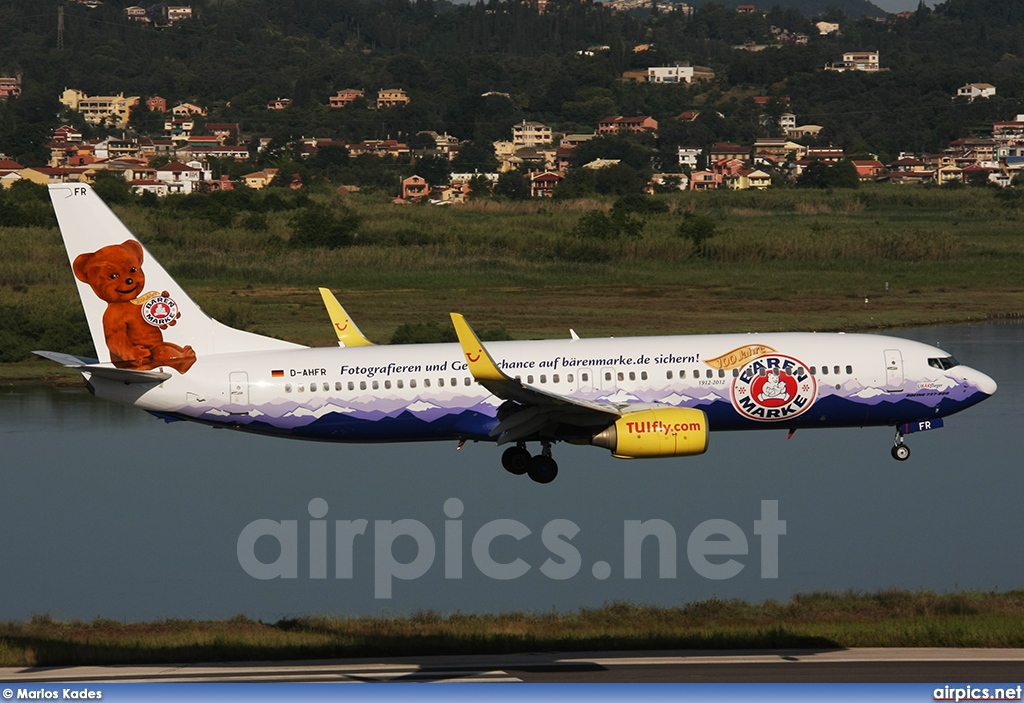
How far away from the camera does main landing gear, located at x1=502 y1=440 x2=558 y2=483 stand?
162 feet

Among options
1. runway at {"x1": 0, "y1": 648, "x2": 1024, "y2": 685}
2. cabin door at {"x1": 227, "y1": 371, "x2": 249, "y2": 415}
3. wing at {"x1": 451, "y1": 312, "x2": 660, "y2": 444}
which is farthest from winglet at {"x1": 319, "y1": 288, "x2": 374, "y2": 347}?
runway at {"x1": 0, "y1": 648, "x2": 1024, "y2": 685}

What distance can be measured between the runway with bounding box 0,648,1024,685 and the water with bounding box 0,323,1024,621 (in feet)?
34.6

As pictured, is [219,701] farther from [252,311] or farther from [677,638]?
[252,311]

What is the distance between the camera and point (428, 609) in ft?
161

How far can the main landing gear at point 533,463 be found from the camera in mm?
49281

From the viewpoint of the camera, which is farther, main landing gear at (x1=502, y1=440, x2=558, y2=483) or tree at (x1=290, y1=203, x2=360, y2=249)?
tree at (x1=290, y1=203, x2=360, y2=249)

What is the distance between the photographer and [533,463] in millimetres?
49719

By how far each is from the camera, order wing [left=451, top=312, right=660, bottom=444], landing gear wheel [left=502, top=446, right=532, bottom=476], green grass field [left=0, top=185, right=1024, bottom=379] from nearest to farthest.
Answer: wing [left=451, top=312, right=660, bottom=444], landing gear wheel [left=502, top=446, right=532, bottom=476], green grass field [left=0, top=185, right=1024, bottom=379]

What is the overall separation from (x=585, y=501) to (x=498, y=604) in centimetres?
1145

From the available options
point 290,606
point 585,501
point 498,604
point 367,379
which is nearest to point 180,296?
point 367,379

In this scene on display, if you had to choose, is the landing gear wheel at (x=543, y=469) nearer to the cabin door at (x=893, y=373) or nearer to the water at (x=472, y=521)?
the water at (x=472, y=521)

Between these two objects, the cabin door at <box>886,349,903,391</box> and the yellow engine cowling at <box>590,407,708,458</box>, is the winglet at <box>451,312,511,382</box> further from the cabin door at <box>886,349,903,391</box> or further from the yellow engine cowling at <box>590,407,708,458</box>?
the cabin door at <box>886,349,903,391</box>

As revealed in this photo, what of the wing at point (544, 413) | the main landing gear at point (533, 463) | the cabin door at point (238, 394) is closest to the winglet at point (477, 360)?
the wing at point (544, 413)

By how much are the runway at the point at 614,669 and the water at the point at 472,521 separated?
1054cm
